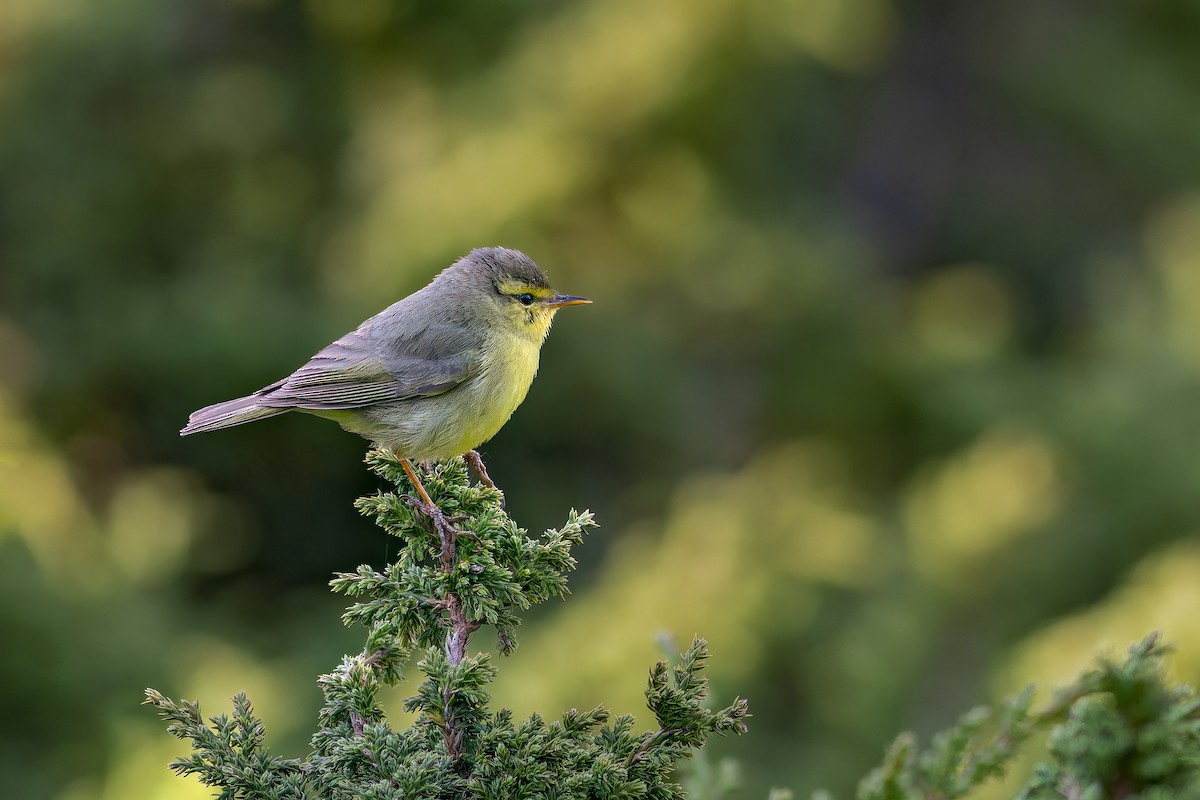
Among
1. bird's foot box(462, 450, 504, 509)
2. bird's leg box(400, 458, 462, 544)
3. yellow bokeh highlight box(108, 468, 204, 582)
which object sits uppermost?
yellow bokeh highlight box(108, 468, 204, 582)

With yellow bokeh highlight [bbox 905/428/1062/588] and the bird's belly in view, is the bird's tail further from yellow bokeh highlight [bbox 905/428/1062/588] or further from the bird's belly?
yellow bokeh highlight [bbox 905/428/1062/588]

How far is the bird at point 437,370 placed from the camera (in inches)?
179

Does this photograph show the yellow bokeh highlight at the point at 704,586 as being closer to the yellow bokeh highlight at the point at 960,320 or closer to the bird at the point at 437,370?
the yellow bokeh highlight at the point at 960,320

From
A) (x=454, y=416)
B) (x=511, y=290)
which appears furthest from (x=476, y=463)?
(x=511, y=290)

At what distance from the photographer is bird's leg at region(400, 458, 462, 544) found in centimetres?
310

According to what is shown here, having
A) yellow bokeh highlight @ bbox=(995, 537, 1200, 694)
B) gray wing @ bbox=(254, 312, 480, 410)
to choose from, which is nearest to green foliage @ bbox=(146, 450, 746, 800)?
gray wing @ bbox=(254, 312, 480, 410)

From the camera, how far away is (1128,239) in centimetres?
1986

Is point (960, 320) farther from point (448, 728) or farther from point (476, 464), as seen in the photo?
point (448, 728)

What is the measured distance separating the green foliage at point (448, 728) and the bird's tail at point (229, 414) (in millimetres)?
1614

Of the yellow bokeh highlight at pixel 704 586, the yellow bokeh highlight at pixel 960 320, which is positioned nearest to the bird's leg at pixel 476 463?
the yellow bokeh highlight at pixel 704 586

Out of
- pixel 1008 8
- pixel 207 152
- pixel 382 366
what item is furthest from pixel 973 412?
pixel 1008 8

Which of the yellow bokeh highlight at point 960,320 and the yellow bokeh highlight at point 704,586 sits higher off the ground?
the yellow bokeh highlight at point 960,320

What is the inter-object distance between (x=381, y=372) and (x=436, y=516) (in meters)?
1.69

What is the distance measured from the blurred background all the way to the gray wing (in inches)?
158
